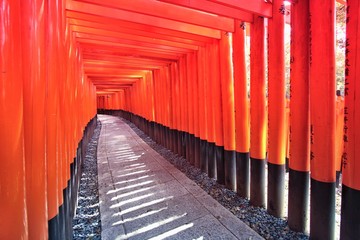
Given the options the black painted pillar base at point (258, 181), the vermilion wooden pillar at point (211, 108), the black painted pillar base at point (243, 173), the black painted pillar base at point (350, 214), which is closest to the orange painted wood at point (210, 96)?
the vermilion wooden pillar at point (211, 108)

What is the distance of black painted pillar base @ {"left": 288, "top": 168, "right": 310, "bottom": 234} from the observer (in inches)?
116

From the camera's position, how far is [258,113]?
3732 millimetres

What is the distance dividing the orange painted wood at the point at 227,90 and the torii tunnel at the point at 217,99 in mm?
21

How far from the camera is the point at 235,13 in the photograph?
346cm

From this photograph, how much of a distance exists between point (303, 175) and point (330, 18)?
191cm

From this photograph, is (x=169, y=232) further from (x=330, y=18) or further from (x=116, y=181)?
(x=330, y=18)

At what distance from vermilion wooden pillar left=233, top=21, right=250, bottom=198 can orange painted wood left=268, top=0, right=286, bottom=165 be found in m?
0.71

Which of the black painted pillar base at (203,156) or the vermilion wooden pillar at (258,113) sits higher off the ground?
the vermilion wooden pillar at (258,113)

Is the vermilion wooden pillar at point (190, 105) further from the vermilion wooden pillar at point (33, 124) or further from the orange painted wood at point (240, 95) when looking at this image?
the vermilion wooden pillar at point (33, 124)

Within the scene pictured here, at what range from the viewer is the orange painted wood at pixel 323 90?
2.46 m

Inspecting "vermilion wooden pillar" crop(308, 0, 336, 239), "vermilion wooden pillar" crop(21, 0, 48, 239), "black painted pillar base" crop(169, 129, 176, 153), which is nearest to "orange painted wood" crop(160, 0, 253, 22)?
"vermilion wooden pillar" crop(308, 0, 336, 239)

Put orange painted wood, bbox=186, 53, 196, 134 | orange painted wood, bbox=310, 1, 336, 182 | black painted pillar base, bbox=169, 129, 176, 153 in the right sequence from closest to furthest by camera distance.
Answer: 1. orange painted wood, bbox=310, 1, 336, 182
2. orange painted wood, bbox=186, 53, 196, 134
3. black painted pillar base, bbox=169, 129, 176, 153

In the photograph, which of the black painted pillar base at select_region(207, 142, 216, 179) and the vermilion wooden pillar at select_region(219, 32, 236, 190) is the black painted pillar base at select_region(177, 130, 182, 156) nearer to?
the black painted pillar base at select_region(207, 142, 216, 179)

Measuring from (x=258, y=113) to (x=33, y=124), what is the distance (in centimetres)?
320
